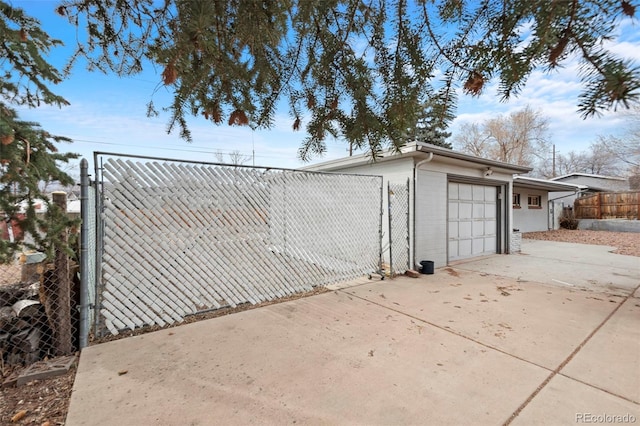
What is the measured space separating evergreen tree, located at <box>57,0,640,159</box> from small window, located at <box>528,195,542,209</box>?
16690mm

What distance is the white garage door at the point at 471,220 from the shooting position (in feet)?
Answer: 23.9

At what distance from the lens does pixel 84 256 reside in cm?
284

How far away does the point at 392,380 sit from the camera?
7.48 feet

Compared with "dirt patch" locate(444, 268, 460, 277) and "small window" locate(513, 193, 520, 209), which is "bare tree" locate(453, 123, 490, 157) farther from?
"dirt patch" locate(444, 268, 460, 277)

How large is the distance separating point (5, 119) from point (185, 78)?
845 millimetres

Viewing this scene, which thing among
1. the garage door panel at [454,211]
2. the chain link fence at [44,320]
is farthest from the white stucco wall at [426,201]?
the chain link fence at [44,320]

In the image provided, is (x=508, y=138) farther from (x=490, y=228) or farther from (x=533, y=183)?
(x=490, y=228)

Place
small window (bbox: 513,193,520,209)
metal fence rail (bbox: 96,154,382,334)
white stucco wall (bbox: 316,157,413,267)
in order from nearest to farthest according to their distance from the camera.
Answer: metal fence rail (bbox: 96,154,382,334) < white stucco wall (bbox: 316,157,413,267) < small window (bbox: 513,193,520,209)

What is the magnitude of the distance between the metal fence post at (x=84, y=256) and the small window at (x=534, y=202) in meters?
17.7

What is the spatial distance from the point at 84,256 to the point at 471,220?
→ 8.09 meters

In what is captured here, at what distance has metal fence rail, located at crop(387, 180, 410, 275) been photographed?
591cm

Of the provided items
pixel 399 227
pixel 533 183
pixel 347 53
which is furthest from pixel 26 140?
pixel 533 183

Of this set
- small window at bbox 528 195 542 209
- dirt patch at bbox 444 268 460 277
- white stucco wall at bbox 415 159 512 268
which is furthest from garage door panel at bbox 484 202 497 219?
small window at bbox 528 195 542 209

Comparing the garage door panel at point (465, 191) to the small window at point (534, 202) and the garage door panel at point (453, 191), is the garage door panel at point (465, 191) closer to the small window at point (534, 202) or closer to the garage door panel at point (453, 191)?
the garage door panel at point (453, 191)
